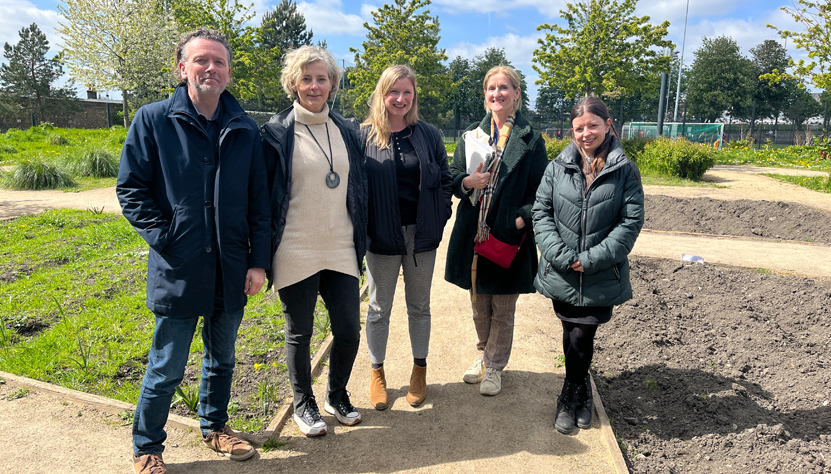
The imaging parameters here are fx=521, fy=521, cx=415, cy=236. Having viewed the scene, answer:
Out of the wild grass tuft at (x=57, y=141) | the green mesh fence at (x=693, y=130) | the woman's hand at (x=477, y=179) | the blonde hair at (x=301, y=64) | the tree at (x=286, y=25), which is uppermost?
the tree at (x=286, y=25)

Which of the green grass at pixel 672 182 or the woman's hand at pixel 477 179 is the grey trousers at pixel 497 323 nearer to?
the woman's hand at pixel 477 179

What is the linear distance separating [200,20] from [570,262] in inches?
1144

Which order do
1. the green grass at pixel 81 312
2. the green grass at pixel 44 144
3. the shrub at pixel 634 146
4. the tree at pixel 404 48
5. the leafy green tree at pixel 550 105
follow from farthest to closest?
the leafy green tree at pixel 550 105 → the tree at pixel 404 48 → the green grass at pixel 44 144 → the shrub at pixel 634 146 → the green grass at pixel 81 312

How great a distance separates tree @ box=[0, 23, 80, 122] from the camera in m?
41.8

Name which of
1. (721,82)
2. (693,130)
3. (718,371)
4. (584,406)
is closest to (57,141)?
(584,406)

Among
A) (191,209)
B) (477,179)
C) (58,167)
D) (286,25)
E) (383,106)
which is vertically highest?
(286,25)

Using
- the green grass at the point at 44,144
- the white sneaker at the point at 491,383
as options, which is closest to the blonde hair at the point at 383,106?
the white sneaker at the point at 491,383

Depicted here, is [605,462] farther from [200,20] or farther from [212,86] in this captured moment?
[200,20]

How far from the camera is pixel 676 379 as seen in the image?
3.70 m

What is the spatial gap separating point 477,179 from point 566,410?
Result: 4.99 feet

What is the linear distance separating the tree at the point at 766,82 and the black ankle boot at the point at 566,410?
175 ft

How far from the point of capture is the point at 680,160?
47.5 feet

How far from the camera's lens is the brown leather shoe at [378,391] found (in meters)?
3.33

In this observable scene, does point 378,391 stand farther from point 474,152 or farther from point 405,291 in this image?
point 474,152
